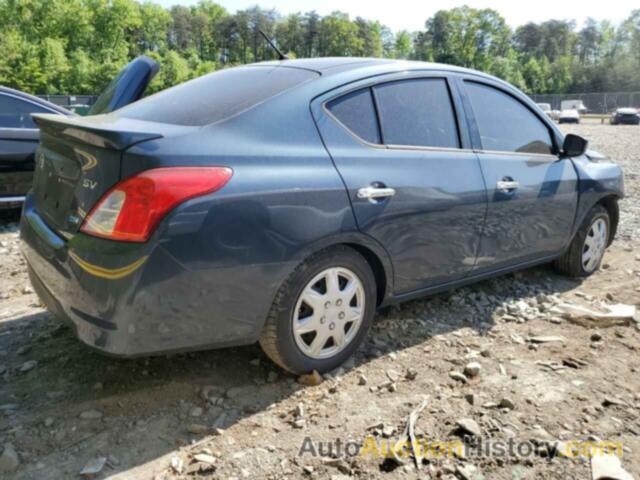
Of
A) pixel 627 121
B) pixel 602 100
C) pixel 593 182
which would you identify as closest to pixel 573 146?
pixel 593 182

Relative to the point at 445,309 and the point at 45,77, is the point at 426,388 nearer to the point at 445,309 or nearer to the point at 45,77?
the point at 445,309

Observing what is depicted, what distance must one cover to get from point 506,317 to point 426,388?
1.19 metres

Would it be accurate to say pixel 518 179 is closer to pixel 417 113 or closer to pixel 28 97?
pixel 417 113

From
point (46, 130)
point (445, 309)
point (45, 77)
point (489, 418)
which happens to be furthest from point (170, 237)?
point (45, 77)

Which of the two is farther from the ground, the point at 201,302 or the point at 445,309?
the point at 201,302

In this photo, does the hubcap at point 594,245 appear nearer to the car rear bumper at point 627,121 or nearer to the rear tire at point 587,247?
the rear tire at point 587,247

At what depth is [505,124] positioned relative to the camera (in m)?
3.80

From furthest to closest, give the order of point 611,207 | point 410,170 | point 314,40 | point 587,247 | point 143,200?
point 314,40
point 611,207
point 587,247
point 410,170
point 143,200

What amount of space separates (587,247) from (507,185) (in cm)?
142

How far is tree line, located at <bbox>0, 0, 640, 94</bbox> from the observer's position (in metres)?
76.4

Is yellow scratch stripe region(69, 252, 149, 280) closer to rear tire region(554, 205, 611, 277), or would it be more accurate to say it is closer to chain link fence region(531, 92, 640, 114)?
rear tire region(554, 205, 611, 277)

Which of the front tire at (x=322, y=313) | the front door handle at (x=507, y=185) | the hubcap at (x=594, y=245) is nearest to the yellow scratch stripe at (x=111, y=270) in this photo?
the front tire at (x=322, y=313)

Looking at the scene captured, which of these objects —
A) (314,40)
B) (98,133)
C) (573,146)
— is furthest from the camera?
(314,40)

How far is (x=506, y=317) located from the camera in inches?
150
